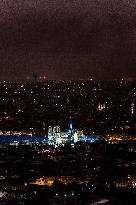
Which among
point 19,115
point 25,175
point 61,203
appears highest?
point 19,115

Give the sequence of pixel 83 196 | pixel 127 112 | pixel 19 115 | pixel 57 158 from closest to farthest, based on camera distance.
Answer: pixel 83 196 < pixel 57 158 < pixel 19 115 < pixel 127 112

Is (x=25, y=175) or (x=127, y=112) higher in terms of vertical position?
(x=127, y=112)

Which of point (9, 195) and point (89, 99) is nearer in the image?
point (9, 195)

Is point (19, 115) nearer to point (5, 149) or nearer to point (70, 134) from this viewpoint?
point (70, 134)

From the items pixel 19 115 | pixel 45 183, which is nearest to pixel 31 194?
pixel 45 183

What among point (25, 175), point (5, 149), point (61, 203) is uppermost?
point (5, 149)

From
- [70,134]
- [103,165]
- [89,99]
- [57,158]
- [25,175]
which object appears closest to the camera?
[25,175]

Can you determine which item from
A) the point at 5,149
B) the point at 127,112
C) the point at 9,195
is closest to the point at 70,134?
the point at 5,149

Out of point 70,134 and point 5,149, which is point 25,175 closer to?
point 5,149

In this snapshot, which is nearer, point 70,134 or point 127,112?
point 70,134
